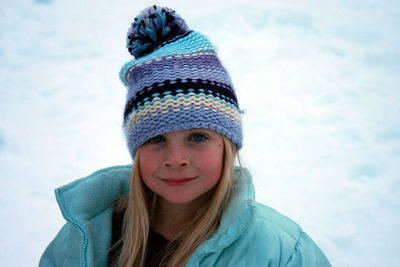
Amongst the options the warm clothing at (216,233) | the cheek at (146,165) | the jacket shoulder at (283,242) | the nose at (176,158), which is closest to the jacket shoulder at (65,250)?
the warm clothing at (216,233)

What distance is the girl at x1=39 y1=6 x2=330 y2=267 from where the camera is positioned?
1197 millimetres

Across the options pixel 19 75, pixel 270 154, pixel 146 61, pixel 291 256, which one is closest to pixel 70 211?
pixel 146 61

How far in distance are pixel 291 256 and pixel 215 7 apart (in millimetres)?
3319

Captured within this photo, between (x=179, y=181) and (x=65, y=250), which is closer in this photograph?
(x=179, y=181)

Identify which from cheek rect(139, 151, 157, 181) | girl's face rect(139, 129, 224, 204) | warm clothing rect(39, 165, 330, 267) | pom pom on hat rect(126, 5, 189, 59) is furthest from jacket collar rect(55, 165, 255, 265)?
pom pom on hat rect(126, 5, 189, 59)

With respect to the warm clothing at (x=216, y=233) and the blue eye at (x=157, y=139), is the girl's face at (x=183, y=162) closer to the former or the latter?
the blue eye at (x=157, y=139)

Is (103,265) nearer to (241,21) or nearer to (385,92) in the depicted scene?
(385,92)

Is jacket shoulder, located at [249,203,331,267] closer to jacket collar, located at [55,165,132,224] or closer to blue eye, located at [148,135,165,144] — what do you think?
blue eye, located at [148,135,165,144]

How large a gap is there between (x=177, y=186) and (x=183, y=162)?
0.31ft

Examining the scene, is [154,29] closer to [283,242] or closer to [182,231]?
[182,231]

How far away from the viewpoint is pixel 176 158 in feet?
3.95

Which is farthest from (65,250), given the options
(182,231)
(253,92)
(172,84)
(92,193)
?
(253,92)

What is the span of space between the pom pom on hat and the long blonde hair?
15.1 inches

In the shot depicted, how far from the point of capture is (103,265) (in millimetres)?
1399
